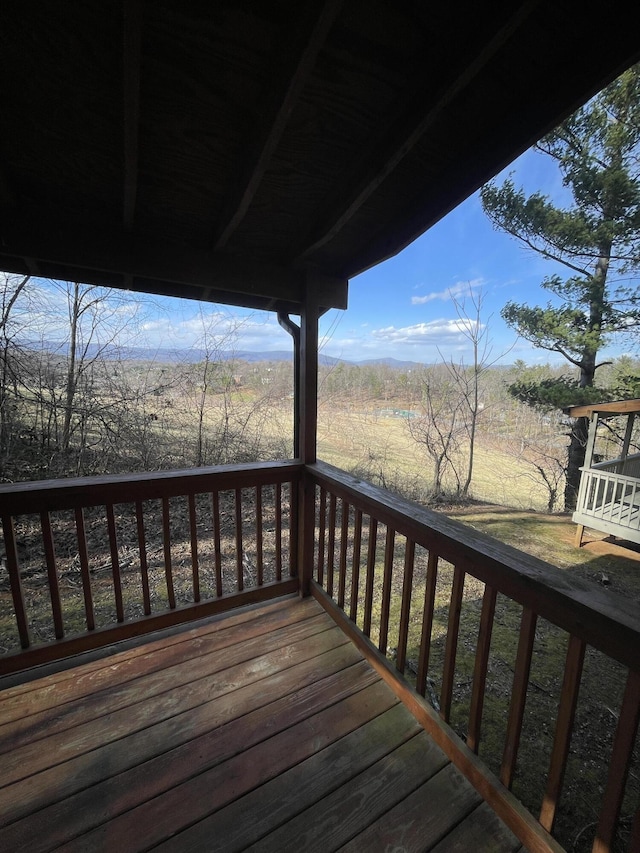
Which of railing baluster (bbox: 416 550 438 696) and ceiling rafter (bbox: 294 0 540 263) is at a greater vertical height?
ceiling rafter (bbox: 294 0 540 263)

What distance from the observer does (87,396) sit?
14.6 ft

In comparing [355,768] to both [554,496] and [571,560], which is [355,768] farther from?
[554,496]

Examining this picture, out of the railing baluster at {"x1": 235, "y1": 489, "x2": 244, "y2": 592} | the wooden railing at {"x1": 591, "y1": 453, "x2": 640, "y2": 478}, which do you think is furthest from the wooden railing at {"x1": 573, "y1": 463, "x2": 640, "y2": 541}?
the railing baluster at {"x1": 235, "y1": 489, "x2": 244, "y2": 592}

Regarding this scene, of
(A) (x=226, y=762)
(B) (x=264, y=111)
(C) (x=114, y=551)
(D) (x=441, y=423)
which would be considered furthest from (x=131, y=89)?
(D) (x=441, y=423)

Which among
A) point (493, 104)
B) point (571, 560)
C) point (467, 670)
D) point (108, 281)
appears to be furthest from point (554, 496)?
point (108, 281)

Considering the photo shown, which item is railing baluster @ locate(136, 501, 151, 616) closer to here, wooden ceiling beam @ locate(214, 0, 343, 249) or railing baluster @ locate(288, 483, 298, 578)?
railing baluster @ locate(288, 483, 298, 578)

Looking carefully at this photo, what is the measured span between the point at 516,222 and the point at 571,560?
5.98 meters

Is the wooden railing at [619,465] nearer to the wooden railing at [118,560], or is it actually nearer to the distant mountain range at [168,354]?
the distant mountain range at [168,354]

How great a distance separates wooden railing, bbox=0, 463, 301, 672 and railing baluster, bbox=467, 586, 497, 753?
1345 mm

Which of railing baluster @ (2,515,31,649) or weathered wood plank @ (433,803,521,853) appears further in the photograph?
railing baluster @ (2,515,31,649)

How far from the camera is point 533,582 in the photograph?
0.99 meters

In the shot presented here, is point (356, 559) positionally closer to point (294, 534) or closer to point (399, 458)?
point (294, 534)

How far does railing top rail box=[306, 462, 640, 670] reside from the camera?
2.73 ft

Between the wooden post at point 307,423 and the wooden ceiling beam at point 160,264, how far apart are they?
0.50ft
